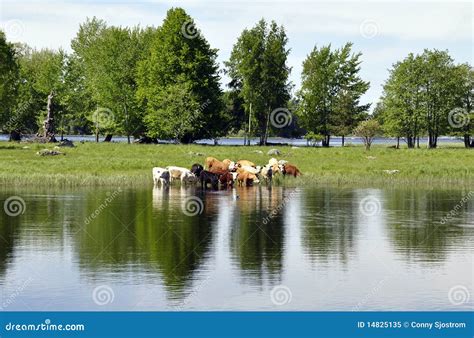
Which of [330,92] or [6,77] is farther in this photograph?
[330,92]

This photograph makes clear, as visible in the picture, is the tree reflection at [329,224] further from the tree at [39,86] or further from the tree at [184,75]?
the tree at [39,86]

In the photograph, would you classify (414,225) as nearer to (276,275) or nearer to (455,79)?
(276,275)

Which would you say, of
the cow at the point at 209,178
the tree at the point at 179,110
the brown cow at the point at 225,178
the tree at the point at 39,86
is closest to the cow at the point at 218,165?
the brown cow at the point at 225,178

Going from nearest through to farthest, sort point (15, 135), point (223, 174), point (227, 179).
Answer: point (223, 174), point (227, 179), point (15, 135)

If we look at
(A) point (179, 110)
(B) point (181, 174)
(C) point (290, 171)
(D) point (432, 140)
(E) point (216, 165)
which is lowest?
(B) point (181, 174)

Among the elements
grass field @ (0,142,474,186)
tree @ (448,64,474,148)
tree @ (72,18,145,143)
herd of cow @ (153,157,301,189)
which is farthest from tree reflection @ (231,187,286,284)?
tree @ (448,64,474,148)

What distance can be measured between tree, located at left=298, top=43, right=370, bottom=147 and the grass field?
32606 millimetres

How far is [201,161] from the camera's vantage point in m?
70.0

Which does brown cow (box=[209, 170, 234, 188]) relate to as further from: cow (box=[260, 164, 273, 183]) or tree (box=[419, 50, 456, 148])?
tree (box=[419, 50, 456, 148])

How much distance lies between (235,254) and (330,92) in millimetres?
91174

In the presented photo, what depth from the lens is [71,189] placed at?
5294cm

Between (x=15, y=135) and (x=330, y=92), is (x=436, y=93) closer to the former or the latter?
(x=330, y=92)

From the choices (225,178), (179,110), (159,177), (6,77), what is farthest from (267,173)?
(6,77)

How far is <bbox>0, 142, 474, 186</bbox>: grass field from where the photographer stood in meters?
57.3
